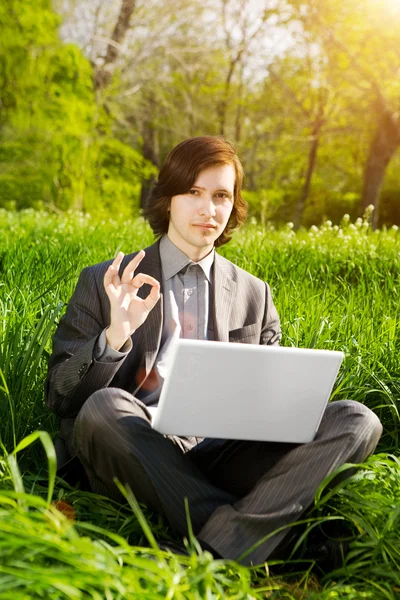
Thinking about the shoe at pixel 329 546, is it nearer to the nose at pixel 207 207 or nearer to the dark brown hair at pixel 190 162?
the nose at pixel 207 207

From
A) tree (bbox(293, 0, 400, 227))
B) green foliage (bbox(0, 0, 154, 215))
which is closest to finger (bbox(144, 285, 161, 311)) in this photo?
green foliage (bbox(0, 0, 154, 215))

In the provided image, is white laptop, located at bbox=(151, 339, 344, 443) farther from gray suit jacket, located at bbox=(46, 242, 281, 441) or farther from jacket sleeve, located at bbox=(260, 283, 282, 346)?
jacket sleeve, located at bbox=(260, 283, 282, 346)

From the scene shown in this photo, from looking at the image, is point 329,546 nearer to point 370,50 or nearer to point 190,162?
point 190,162

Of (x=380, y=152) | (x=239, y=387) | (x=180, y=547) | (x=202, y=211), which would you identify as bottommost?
(x=180, y=547)

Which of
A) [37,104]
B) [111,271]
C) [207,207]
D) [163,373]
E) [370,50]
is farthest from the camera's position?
[370,50]

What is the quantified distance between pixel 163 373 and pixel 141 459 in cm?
44

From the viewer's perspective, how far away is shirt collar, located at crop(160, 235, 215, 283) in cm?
330

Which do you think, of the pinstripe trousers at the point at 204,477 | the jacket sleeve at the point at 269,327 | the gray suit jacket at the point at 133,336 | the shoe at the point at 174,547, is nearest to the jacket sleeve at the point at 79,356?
the gray suit jacket at the point at 133,336

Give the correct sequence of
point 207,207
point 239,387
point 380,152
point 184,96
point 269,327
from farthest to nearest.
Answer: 1. point 184,96
2. point 380,152
3. point 269,327
4. point 207,207
5. point 239,387

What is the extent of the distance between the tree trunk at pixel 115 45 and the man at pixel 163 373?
52.5ft

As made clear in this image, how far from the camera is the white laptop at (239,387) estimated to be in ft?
8.30

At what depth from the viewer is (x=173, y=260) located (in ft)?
10.9

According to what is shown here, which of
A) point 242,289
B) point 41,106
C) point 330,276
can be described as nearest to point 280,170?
point 41,106

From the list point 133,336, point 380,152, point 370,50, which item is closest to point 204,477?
point 133,336
